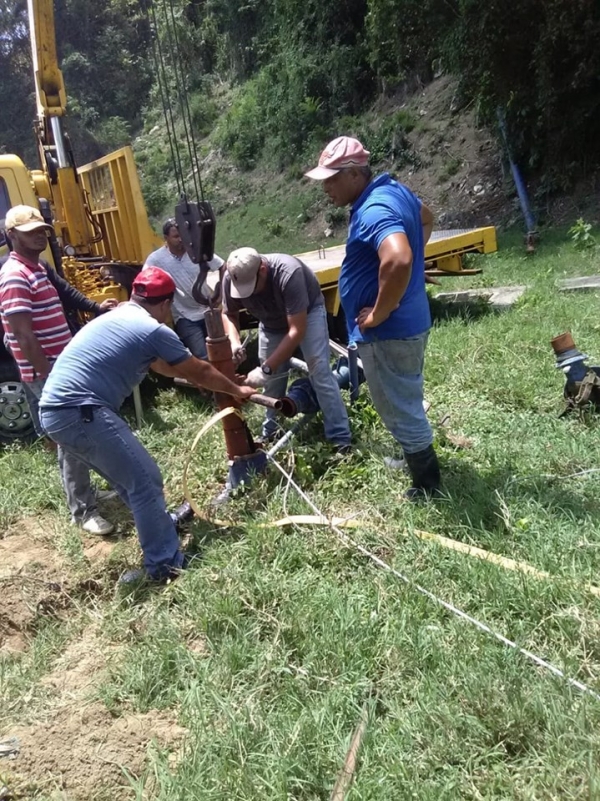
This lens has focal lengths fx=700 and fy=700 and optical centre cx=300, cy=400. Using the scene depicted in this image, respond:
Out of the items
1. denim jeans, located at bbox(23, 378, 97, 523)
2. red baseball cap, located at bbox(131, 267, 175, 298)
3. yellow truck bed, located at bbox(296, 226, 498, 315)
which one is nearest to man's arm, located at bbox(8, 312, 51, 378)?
denim jeans, located at bbox(23, 378, 97, 523)

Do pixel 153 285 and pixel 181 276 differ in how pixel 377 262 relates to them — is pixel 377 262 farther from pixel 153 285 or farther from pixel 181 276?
pixel 181 276

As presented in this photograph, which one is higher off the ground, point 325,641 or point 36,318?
point 36,318

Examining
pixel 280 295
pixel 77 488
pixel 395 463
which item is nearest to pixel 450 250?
pixel 280 295

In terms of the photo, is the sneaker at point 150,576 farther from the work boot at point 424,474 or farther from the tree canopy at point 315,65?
the tree canopy at point 315,65

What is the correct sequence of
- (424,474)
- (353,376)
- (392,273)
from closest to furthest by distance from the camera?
(392,273)
(424,474)
(353,376)

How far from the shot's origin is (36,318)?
14.6ft

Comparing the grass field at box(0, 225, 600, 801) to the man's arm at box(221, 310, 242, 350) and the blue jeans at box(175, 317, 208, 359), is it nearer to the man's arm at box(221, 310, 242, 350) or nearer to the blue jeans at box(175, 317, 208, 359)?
the man's arm at box(221, 310, 242, 350)

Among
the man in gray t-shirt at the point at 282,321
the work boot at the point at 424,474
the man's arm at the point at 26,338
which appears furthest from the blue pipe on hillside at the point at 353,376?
the man's arm at the point at 26,338

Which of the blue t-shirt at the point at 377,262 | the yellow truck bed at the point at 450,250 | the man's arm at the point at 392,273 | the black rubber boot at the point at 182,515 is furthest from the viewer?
the yellow truck bed at the point at 450,250

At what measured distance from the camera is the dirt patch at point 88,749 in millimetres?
2309

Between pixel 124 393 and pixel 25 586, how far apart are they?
3.63ft

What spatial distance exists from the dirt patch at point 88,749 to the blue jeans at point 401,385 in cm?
180

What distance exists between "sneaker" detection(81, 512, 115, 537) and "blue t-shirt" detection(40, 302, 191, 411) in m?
1.02

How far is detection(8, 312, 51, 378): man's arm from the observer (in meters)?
4.25
